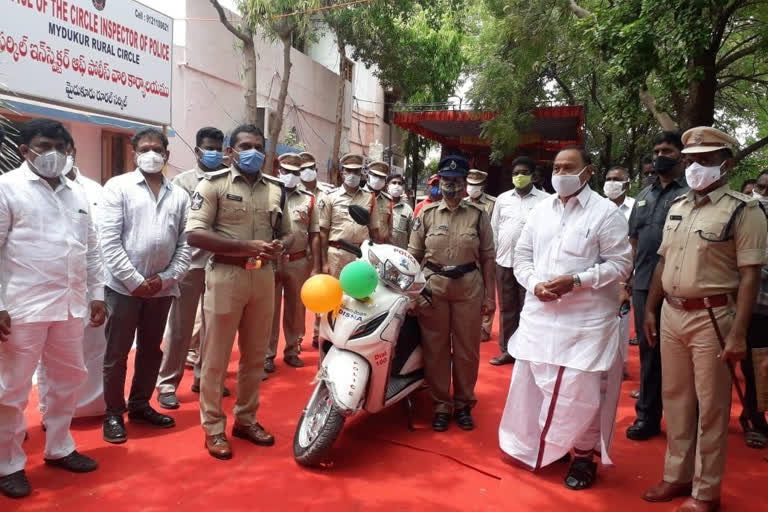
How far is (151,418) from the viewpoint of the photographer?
4320 mm

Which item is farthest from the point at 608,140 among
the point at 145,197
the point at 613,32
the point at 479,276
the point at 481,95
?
the point at 145,197

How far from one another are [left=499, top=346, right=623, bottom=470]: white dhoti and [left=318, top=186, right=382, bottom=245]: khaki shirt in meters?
2.77

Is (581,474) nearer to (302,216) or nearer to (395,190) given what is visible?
(302,216)

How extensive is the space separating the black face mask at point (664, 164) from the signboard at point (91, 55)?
6902 mm

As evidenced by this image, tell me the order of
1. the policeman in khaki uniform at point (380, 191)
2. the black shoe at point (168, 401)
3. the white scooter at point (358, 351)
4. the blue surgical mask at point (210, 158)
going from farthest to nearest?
the policeman in khaki uniform at point (380, 191) < the blue surgical mask at point (210, 158) < the black shoe at point (168, 401) < the white scooter at point (358, 351)

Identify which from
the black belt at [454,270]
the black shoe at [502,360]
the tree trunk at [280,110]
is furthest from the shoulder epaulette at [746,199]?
the tree trunk at [280,110]

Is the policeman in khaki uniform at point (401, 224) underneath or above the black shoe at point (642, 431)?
above

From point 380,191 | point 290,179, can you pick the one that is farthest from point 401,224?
point 290,179

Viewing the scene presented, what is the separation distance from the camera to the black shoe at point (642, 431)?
4.40 metres

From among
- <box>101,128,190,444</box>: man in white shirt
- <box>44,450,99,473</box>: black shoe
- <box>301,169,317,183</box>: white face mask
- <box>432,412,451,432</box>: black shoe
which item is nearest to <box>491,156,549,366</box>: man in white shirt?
<box>432,412,451,432</box>: black shoe

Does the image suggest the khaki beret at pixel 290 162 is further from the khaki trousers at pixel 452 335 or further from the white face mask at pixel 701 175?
the white face mask at pixel 701 175

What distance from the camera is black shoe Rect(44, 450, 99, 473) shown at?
3.56m

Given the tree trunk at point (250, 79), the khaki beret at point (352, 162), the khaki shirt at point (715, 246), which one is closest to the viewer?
the khaki shirt at point (715, 246)

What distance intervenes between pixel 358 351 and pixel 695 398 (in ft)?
6.24
